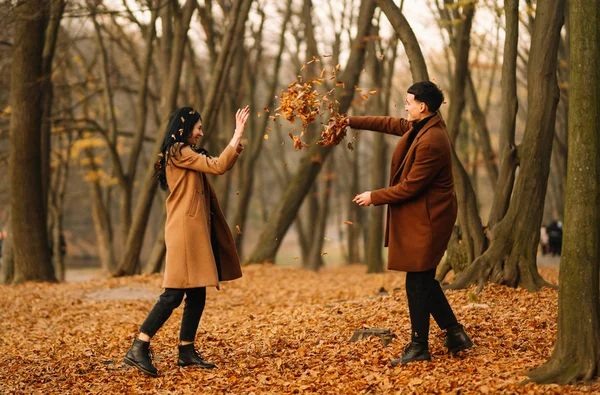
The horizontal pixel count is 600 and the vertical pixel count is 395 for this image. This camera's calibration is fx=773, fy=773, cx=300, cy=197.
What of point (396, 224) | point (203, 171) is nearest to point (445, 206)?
point (396, 224)

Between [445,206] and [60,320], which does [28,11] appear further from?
[445,206]

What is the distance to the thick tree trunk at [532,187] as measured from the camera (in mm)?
9219

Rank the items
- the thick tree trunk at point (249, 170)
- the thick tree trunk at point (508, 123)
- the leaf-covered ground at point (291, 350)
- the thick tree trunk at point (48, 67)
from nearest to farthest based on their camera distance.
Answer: the leaf-covered ground at point (291, 350) < the thick tree trunk at point (508, 123) < the thick tree trunk at point (48, 67) < the thick tree trunk at point (249, 170)

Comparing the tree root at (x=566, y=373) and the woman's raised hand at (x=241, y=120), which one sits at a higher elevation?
the woman's raised hand at (x=241, y=120)

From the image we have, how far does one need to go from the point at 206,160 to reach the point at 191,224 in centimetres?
52

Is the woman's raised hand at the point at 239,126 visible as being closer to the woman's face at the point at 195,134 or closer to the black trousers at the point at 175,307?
the woman's face at the point at 195,134

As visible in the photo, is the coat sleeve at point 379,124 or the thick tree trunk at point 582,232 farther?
the coat sleeve at point 379,124

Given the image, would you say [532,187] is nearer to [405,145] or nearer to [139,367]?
[405,145]

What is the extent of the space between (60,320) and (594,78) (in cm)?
786

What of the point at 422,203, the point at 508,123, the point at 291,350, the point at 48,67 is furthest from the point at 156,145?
the point at 422,203

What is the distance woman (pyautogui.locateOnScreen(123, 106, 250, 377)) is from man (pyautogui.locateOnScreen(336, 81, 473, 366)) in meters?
1.20

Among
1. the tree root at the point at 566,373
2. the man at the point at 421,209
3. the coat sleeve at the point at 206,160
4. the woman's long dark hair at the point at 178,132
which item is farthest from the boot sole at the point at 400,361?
the woman's long dark hair at the point at 178,132

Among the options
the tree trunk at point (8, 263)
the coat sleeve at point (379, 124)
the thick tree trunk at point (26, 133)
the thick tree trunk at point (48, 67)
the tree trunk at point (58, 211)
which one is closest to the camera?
the coat sleeve at point (379, 124)

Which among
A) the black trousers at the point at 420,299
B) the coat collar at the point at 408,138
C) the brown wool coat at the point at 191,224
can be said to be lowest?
the black trousers at the point at 420,299
